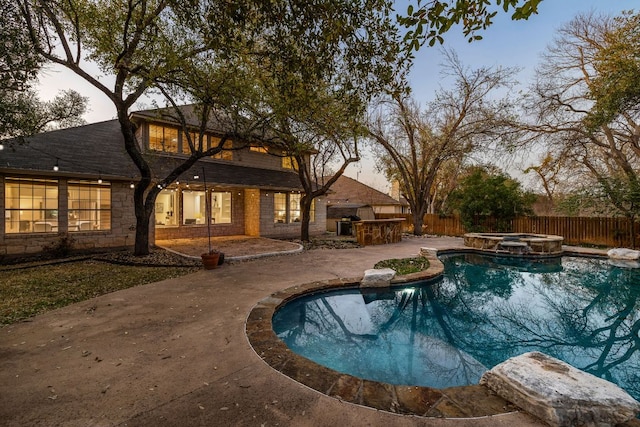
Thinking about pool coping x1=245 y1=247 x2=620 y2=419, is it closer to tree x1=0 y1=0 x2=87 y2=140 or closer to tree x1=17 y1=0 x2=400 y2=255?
tree x1=17 y1=0 x2=400 y2=255

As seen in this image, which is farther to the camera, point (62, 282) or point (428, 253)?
point (428, 253)

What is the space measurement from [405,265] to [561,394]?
19.4 feet

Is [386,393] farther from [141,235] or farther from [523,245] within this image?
[523,245]

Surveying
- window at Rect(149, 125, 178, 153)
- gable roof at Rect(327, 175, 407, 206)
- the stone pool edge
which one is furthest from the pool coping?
gable roof at Rect(327, 175, 407, 206)

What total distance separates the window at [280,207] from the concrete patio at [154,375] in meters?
10.1

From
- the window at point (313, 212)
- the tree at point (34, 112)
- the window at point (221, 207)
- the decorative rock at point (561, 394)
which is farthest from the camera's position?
the window at point (313, 212)

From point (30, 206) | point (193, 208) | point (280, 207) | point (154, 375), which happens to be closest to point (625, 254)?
point (154, 375)

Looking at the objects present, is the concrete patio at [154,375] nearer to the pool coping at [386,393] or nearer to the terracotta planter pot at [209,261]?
the pool coping at [386,393]

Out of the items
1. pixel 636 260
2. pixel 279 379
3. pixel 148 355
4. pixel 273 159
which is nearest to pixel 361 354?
pixel 279 379

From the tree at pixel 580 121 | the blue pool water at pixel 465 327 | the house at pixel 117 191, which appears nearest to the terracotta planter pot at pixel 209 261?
the house at pixel 117 191

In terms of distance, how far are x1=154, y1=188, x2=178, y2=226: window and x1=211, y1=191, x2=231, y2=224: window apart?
1.83m

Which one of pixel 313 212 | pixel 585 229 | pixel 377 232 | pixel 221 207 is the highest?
pixel 221 207

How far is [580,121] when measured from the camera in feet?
41.5

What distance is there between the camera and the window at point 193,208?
1355 cm
